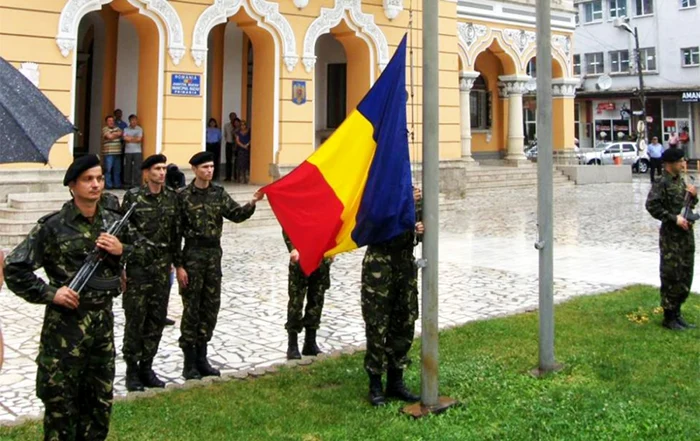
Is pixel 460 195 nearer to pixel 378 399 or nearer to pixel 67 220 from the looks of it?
pixel 378 399

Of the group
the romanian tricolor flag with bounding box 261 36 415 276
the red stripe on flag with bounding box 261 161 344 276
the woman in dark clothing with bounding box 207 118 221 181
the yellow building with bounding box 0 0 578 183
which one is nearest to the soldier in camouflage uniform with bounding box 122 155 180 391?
the red stripe on flag with bounding box 261 161 344 276

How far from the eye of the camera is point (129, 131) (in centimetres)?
1587

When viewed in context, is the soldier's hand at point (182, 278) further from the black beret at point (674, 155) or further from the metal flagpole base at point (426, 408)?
the black beret at point (674, 155)

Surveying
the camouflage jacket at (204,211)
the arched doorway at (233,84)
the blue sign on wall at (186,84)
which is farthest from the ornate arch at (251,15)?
the camouflage jacket at (204,211)

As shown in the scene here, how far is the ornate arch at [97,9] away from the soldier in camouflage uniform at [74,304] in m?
11.3

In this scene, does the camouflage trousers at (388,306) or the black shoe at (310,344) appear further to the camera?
the black shoe at (310,344)

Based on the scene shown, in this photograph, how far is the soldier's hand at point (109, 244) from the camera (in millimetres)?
3895

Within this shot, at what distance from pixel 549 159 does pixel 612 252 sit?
23.4 feet

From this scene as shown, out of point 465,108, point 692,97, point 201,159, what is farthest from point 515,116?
point 201,159

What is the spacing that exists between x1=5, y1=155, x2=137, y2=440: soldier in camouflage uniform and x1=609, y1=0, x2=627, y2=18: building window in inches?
1916

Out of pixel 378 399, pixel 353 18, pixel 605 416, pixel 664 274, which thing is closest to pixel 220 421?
pixel 378 399

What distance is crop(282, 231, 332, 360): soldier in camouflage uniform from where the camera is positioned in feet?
21.9

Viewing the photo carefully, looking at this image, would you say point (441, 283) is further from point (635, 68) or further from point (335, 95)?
point (635, 68)

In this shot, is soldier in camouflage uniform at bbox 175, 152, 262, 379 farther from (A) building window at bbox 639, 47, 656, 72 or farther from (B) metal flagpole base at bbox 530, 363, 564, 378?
(A) building window at bbox 639, 47, 656, 72
